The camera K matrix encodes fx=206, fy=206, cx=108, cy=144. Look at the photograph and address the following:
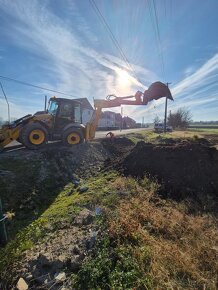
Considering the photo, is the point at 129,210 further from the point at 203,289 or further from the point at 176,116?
the point at 176,116

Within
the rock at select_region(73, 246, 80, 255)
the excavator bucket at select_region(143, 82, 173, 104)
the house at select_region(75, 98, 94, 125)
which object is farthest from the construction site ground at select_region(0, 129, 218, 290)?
the house at select_region(75, 98, 94, 125)

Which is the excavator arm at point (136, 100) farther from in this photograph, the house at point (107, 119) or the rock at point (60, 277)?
the house at point (107, 119)

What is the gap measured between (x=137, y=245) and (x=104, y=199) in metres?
1.93

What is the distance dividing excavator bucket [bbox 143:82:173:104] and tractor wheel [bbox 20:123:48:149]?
5.38 metres

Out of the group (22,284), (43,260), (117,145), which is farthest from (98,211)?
(117,145)

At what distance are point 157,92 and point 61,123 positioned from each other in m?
5.45

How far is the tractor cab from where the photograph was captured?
11.3 meters

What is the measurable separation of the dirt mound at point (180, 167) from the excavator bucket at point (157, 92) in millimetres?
2371

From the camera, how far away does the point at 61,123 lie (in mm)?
11539

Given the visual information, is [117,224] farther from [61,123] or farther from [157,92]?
[61,123]

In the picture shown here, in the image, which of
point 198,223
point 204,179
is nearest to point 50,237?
point 198,223

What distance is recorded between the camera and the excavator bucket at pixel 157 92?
30.1ft

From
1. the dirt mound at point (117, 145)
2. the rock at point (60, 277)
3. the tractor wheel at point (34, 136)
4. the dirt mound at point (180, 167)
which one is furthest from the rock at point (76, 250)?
the dirt mound at point (117, 145)

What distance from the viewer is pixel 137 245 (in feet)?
12.6
